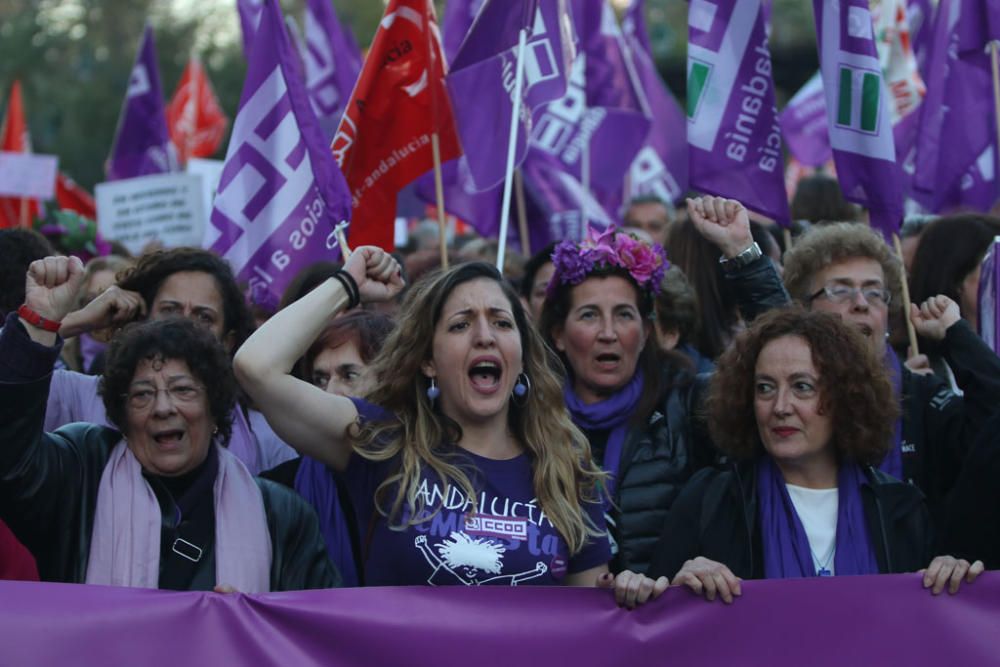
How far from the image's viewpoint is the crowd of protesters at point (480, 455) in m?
3.76

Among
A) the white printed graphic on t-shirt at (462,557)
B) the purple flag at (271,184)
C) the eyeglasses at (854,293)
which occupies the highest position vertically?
the purple flag at (271,184)

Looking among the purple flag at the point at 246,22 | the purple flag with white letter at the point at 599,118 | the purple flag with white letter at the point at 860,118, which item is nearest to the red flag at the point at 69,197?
the purple flag at the point at 246,22

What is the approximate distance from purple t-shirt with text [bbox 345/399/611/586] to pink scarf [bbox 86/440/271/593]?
0.28 meters

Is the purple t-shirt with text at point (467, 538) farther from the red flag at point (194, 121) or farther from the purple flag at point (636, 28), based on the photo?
the red flag at point (194, 121)

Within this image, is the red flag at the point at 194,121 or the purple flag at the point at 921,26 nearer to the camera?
the purple flag at the point at 921,26

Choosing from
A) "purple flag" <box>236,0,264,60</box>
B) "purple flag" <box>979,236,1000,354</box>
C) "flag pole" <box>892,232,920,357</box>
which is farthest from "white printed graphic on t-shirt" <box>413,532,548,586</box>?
"purple flag" <box>236,0,264,60</box>

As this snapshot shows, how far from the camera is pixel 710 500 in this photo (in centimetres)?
402

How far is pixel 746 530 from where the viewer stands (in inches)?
156

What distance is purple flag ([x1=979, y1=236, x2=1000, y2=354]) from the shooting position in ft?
16.0

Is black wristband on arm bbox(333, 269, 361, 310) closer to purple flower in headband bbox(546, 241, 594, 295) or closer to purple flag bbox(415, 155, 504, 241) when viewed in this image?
purple flower in headband bbox(546, 241, 594, 295)

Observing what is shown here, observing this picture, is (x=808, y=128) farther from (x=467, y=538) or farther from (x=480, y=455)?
(x=467, y=538)

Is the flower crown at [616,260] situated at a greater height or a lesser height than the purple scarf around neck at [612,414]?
greater

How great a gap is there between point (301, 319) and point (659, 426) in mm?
1292

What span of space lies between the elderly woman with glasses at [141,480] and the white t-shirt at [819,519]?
1250mm
